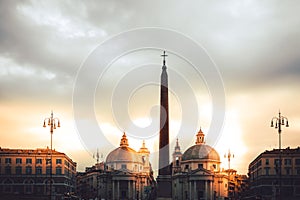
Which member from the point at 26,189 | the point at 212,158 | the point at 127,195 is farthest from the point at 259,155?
the point at 26,189

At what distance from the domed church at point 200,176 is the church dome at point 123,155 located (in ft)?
49.1

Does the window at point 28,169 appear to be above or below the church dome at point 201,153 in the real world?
below

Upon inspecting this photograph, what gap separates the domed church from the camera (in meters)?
140

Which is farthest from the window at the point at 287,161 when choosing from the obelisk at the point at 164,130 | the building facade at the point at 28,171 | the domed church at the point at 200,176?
the building facade at the point at 28,171

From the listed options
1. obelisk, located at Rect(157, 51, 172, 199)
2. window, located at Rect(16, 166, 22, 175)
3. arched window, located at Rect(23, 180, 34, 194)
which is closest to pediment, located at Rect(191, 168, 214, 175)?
arched window, located at Rect(23, 180, 34, 194)

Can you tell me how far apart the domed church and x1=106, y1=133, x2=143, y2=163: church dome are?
14955 millimetres

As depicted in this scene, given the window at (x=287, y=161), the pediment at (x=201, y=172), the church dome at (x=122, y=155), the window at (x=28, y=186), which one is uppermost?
the church dome at (x=122, y=155)

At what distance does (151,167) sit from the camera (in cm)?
18438

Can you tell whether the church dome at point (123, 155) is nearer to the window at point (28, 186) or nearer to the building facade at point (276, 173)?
the window at point (28, 186)

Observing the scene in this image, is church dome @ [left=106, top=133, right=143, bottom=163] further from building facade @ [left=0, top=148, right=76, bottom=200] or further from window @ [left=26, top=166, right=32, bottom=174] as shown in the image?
window @ [left=26, top=166, right=32, bottom=174]

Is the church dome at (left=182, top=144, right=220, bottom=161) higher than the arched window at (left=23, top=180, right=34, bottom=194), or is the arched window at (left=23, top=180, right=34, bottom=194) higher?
the church dome at (left=182, top=144, right=220, bottom=161)

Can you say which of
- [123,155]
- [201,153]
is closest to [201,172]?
[201,153]

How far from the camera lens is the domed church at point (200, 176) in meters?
140

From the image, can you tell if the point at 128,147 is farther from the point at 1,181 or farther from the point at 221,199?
the point at 1,181
